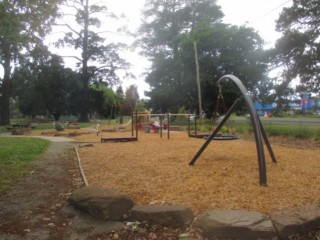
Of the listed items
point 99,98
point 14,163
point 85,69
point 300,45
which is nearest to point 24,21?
point 14,163

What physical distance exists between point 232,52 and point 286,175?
31.0 meters

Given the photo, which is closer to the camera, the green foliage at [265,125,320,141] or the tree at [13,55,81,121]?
the green foliage at [265,125,320,141]

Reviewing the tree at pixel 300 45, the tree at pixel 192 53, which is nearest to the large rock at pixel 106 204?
the tree at pixel 300 45

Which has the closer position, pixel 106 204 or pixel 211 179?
pixel 106 204

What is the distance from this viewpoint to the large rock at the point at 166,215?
13.6 feet

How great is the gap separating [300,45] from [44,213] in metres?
20.8

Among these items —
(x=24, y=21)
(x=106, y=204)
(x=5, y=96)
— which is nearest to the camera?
(x=106, y=204)

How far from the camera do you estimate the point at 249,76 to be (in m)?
35.1

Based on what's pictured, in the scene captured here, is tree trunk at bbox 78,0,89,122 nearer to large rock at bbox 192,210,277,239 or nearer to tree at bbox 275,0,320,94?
tree at bbox 275,0,320,94

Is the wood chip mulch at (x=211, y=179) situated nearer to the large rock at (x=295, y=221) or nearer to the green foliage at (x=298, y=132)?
the large rock at (x=295, y=221)

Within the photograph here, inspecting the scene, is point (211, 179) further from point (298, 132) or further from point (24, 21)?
point (298, 132)

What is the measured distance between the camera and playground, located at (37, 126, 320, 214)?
491cm

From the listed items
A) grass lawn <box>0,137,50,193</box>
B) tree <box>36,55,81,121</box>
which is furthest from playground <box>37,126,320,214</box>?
tree <box>36,55,81,121</box>

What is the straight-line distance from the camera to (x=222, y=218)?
3893mm
